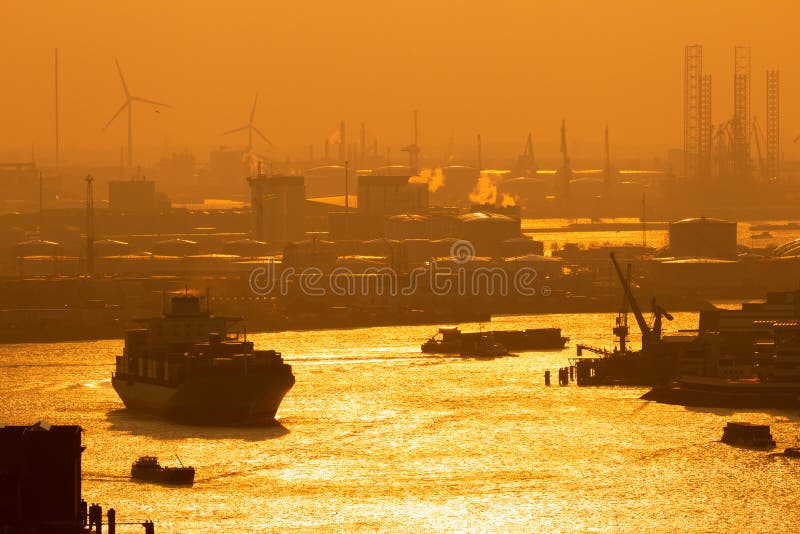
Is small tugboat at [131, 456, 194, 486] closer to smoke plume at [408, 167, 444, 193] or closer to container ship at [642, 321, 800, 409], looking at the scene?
container ship at [642, 321, 800, 409]

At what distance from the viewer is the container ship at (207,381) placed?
123ft

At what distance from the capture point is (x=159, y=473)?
98.6ft

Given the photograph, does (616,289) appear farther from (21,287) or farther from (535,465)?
(535,465)

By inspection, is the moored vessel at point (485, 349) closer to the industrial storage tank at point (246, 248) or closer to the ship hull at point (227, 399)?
the ship hull at point (227, 399)

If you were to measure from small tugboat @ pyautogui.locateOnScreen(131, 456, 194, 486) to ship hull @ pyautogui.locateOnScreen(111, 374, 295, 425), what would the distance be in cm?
680

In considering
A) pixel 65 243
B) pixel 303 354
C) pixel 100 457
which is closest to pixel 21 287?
pixel 303 354

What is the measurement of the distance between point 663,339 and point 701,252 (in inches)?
1595

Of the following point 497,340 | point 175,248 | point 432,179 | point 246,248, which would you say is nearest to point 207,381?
point 497,340

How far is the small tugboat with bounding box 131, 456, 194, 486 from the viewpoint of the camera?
97.9 feet

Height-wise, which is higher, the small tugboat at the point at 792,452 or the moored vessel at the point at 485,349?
the moored vessel at the point at 485,349

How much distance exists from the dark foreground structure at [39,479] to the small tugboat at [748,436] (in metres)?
18.4

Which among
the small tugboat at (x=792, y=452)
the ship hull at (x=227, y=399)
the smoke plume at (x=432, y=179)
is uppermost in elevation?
the smoke plume at (x=432, y=179)

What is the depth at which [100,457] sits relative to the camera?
3241 cm

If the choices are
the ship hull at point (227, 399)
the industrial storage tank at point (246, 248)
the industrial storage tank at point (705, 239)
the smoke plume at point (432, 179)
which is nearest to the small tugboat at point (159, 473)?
the ship hull at point (227, 399)
